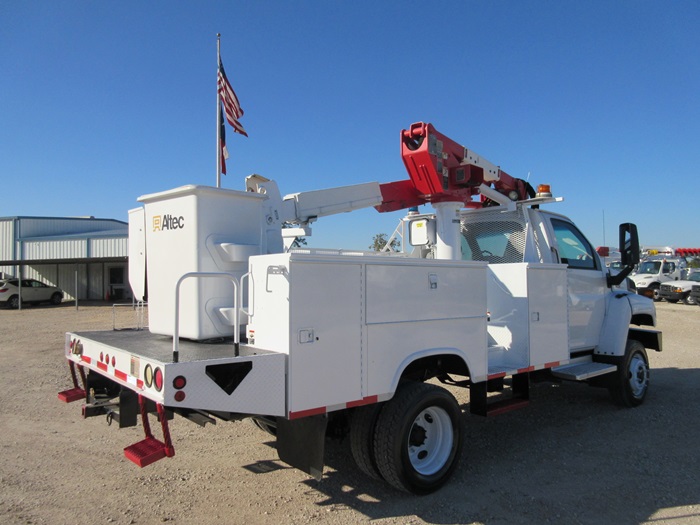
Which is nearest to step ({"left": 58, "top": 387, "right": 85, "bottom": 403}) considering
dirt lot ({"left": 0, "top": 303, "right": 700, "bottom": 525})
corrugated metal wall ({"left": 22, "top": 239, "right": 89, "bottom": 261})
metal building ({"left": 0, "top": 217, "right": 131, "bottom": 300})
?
dirt lot ({"left": 0, "top": 303, "right": 700, "bottom": 525})

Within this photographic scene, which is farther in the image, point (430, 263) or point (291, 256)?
point (430, 263)

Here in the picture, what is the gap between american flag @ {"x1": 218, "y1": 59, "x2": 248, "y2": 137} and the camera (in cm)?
1130

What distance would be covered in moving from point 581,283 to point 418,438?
3.46 metres

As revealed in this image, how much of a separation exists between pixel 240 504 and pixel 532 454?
299cm

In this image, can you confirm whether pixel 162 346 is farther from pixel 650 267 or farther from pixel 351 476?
pixel 650 267

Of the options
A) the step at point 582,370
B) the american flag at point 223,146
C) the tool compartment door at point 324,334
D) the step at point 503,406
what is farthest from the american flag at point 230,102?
the tool compartment door at point 324,334

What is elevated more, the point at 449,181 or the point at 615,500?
the point at 449,181

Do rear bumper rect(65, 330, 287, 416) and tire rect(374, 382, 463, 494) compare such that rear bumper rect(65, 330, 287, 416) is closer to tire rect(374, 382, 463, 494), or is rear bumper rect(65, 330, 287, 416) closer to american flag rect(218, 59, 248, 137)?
tire rect(374, 382, 463, 494)

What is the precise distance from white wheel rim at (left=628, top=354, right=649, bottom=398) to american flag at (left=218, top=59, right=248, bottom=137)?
8.59 meters

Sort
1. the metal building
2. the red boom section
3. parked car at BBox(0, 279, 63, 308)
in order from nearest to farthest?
1. the red boom section
2. parked car at BBox(0, 279, 63, 308)
3. the metal building

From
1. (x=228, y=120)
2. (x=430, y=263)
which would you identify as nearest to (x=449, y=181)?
(x=430, y=263)

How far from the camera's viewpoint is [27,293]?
2875cm

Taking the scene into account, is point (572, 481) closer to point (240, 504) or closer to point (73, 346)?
point (240, 504)

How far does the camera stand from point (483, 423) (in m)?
6.54
